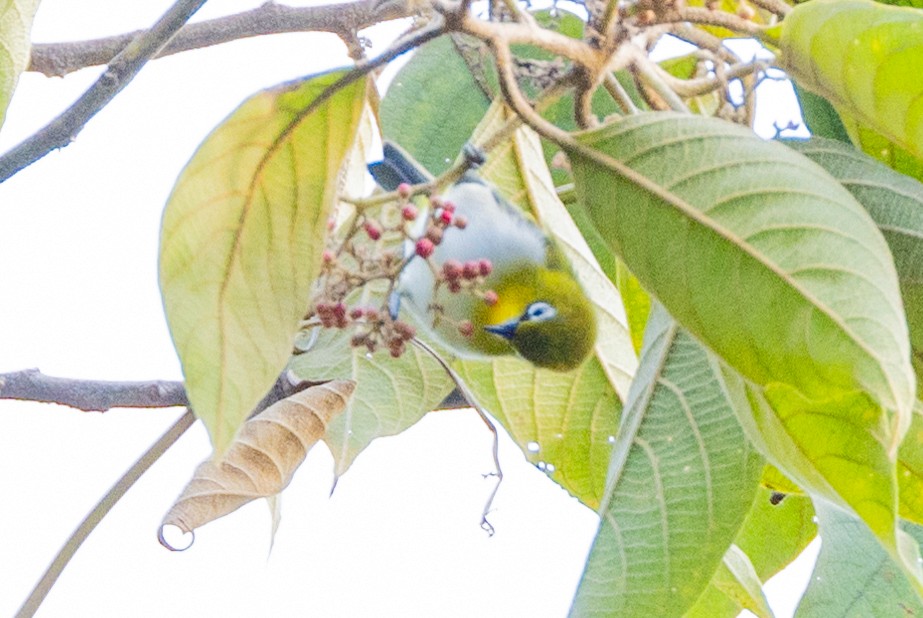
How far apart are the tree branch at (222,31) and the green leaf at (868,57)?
48 centimetres

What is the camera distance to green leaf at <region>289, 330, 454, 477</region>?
3.47 feet

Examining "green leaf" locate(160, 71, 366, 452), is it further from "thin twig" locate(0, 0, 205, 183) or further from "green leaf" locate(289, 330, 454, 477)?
"green leaf" locate(289, 330, 454, 477)

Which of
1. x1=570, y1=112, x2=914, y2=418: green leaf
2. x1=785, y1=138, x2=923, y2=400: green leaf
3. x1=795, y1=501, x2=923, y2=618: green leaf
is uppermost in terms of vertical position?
x1=570, y1=112, x2=914, y2=418: green leaf

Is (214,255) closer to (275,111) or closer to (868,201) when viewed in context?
(275,111)

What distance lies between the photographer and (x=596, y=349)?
98 cm

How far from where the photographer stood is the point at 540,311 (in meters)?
0.89

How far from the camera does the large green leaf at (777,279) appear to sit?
59 centimetres

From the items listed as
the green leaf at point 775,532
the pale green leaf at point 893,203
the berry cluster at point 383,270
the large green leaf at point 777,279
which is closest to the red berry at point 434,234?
the berry cluster at point 383,270

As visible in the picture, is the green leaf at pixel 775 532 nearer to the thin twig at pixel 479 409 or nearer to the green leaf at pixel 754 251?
the thin twig at pixel 479 409

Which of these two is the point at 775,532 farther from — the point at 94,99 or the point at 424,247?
the point at 94,99

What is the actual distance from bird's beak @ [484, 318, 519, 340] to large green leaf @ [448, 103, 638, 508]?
0.07 m

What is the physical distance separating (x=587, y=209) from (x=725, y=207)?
77 mm

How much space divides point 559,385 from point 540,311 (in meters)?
0.14

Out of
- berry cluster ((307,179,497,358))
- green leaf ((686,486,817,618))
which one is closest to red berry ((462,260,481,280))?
berry cluster ((307,179,497,358))
